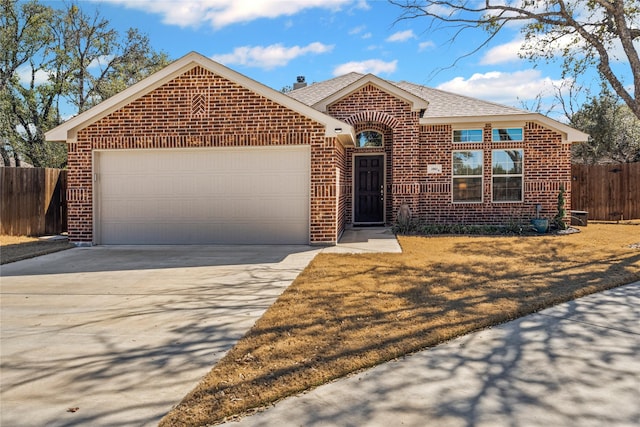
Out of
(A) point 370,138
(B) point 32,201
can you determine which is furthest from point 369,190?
(B) point 32,201

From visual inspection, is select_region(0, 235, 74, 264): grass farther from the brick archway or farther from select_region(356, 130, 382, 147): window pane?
select_region(356, 130, 382, 147): window pane

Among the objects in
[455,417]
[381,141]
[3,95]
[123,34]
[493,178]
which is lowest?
[455,417]

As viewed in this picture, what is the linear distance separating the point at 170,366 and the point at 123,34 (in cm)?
2467

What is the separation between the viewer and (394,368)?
3717mm

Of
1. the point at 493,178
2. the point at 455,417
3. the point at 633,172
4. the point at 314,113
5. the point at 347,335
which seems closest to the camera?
the point at 455,417

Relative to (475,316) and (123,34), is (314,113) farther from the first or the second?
(123,34)

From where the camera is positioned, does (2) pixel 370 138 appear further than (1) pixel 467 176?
Yes

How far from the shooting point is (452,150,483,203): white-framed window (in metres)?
14.1

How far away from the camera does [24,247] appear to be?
1084 centimetres

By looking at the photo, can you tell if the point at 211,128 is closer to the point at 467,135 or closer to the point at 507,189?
the point at 467,135

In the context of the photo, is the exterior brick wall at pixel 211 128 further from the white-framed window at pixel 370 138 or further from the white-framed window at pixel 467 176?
the white-framed window at pixel 467 176

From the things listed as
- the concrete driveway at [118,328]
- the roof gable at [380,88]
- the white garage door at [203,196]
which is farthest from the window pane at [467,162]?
the concrete driveway at [118,328]

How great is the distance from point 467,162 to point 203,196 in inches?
309

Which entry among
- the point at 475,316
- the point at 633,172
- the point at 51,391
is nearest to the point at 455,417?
the point at 475,316
